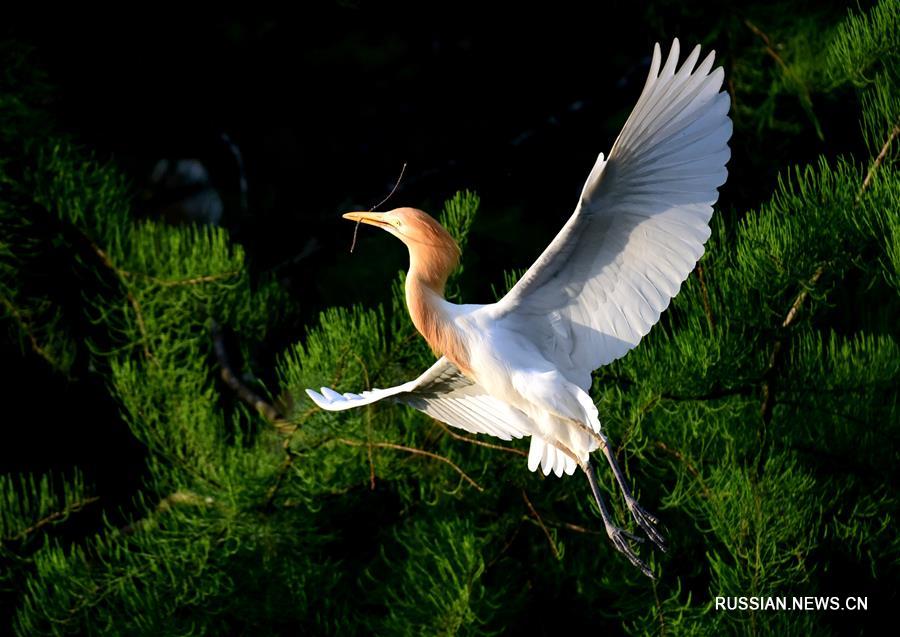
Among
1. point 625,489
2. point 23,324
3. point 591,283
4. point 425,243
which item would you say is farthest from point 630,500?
point 23,324

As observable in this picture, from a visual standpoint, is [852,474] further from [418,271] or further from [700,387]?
[418,271]

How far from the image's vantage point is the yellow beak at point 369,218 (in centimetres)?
148

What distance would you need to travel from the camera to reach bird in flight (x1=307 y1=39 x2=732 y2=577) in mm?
1284

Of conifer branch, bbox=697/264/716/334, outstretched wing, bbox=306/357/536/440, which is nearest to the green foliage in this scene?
conifer branch, bbox=697/264/716/334

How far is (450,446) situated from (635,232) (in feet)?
2.10

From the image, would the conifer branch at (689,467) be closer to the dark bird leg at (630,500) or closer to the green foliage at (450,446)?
the green foliage at (450,446)

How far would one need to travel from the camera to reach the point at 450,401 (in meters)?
1.60

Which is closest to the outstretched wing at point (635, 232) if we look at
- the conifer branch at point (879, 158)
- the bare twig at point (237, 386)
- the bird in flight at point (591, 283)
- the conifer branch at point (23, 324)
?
the bird in flight at point (591, 283)

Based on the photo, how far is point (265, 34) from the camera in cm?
266

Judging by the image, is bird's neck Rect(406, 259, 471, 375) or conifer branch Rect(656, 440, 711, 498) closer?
bird's neck Rect(406, 259, 471, 375)

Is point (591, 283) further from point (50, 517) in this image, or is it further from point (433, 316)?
point (50, 517)

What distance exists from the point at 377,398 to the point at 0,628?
3.49 ft

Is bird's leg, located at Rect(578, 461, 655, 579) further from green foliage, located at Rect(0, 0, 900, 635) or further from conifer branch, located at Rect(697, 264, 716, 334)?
conifer branch, located at Rect(697, 264, 716, 334)

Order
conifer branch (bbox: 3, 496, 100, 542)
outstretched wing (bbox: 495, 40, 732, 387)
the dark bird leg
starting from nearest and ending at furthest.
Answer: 1. outstretched wing (bbox: 495, 40, 732, 387)
2. the dark bird leg
3. conifer branch (bbox: 3, 496, 100, 542)
